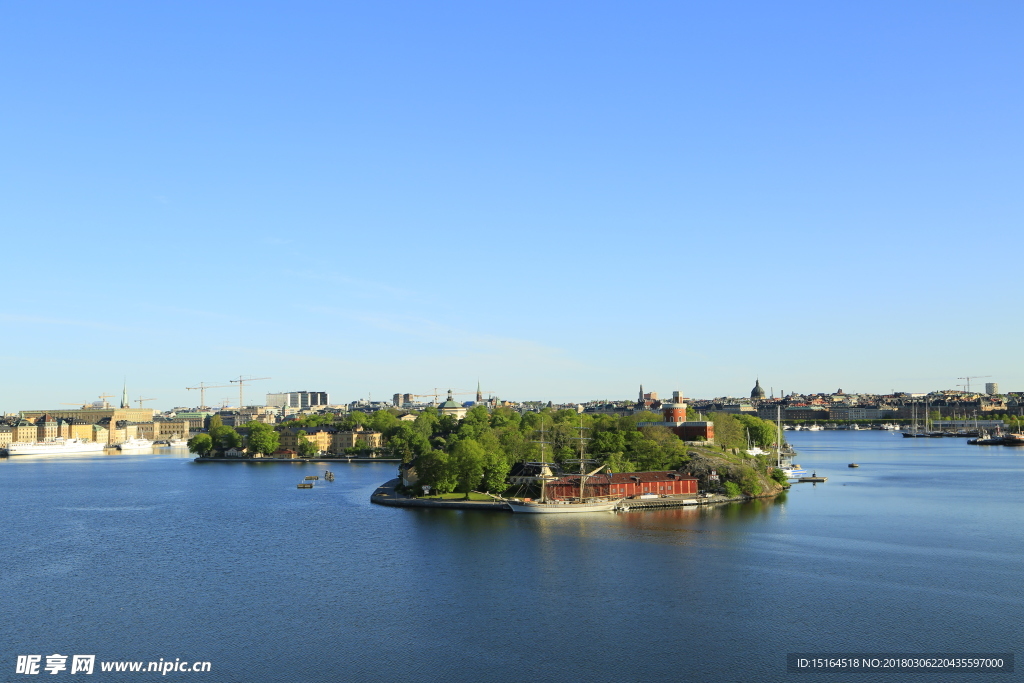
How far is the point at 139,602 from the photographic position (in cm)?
4016

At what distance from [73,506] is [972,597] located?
68.0 meters

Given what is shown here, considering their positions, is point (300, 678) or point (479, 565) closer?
point (300, 678)

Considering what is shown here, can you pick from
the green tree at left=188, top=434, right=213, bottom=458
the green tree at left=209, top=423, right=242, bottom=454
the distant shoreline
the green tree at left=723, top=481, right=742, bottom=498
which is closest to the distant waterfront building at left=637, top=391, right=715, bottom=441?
the green tree at left=723, top=481, right=742, bottom=498

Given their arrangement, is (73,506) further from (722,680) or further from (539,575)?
(722,680)

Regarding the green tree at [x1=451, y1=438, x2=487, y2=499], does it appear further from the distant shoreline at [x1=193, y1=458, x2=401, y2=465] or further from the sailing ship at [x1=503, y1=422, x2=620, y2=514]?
the distant shoreline at [x1=193, y1=458, x2=401, y2=465]

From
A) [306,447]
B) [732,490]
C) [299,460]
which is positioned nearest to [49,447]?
[306,447]

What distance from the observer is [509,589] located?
42.0 metres

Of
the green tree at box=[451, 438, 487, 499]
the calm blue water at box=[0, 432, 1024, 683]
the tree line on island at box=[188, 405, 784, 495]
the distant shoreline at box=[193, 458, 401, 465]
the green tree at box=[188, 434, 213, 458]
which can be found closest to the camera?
the calm blue water at box=[0, 432, 1024, 683]

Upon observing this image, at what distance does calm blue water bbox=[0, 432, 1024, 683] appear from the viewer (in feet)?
107

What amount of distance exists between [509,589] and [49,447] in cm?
16771

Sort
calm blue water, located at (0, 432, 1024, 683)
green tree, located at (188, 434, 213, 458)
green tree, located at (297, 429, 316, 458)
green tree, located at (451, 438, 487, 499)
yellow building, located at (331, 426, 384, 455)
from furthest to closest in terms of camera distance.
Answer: yellow building, located at (331, 426, 384, 455)
green tree, located at (297, 429, 316, 458)
green tree, located at (188, 434, 213, 458)
green tree, located at (451, 438, 487, 499)
calm blue water, located at (0, 432, 1024, 683)

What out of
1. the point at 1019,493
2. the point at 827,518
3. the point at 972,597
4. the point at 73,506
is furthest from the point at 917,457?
the point at 73,506

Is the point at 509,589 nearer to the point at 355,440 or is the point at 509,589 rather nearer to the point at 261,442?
the point at 261,442

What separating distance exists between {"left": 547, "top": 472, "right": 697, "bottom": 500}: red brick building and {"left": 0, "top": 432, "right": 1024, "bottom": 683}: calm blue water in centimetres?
588
